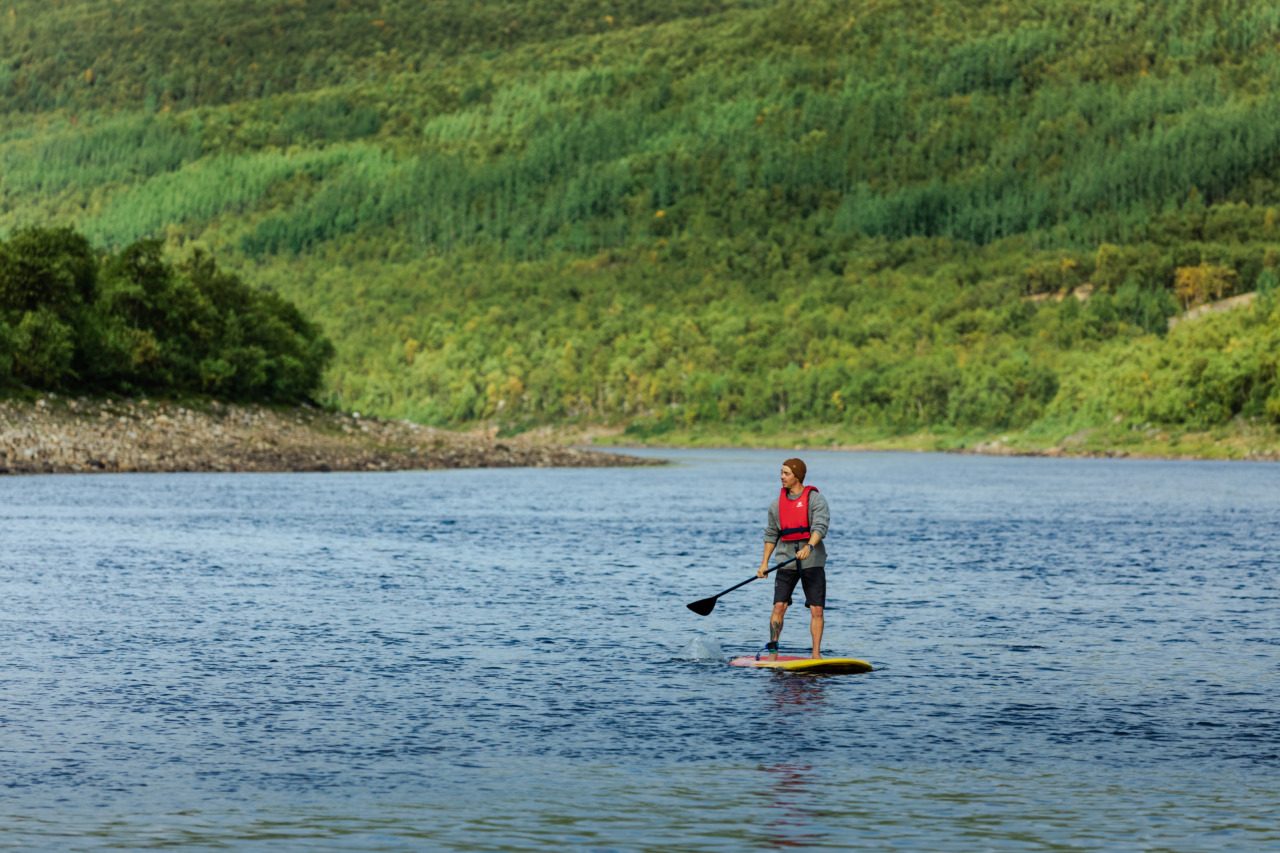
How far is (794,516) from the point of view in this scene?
30125 millimetres

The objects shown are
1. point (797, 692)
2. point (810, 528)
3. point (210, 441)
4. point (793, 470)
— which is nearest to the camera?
point (797, 692)

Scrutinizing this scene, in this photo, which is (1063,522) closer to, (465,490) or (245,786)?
(465,490)

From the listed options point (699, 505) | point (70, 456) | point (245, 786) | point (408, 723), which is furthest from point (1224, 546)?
point (70, 456)

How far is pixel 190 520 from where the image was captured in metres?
80.2

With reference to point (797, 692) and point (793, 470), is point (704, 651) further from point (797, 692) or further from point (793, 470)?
point (793, 470)

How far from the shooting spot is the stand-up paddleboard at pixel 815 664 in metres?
30.6

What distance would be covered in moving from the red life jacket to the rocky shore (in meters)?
113

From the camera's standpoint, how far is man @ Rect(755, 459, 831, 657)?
29.8 m

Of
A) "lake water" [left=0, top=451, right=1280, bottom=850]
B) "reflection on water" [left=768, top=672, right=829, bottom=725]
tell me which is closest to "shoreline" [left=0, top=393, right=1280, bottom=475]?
"lake water" [left=0, top=451, right=1280, bottom=850]

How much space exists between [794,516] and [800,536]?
1.12 ft

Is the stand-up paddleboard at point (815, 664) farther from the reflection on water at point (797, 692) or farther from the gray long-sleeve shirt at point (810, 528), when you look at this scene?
the gray long-sleeve shirt at point (810, 528)

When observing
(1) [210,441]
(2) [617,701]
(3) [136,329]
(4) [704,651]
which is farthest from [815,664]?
(3) [136,329]

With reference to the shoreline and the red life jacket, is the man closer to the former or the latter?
the red life jacket

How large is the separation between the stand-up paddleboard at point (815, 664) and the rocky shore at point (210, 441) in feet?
368
